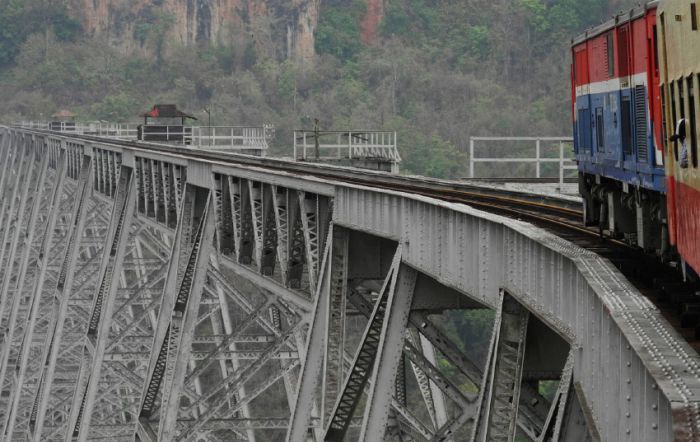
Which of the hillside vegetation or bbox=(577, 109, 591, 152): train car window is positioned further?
the hillside vegetation

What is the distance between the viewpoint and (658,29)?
11.4 metres

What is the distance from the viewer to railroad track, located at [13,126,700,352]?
1110 centimetres

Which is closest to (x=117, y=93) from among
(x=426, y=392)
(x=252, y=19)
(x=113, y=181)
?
(x=252, y=19)

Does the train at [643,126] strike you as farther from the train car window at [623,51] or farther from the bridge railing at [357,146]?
the bridge railing at [357,146]

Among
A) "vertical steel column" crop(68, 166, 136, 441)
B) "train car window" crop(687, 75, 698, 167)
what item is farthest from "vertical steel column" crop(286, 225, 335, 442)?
"vertical steel column" crop(68, 166, 136, 441)

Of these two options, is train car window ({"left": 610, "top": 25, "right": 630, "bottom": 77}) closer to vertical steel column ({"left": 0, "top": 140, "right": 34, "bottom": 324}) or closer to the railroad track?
the railroad track

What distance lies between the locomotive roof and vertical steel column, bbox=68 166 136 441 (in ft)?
63.8

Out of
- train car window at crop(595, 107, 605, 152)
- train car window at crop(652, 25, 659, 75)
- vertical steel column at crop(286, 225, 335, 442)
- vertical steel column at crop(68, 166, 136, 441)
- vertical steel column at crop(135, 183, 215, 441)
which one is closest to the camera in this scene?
train car window at crop(652, 25, 659, 75)

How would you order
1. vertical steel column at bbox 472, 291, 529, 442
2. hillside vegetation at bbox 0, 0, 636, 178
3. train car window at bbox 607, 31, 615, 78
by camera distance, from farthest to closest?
hillside vegetation at bbox 0, 0, 636, 178, train car window at bbox 607, 31, 615, 78, vertical steel column at bbox 472, 291, 529, 442

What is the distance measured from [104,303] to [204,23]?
14438 cm

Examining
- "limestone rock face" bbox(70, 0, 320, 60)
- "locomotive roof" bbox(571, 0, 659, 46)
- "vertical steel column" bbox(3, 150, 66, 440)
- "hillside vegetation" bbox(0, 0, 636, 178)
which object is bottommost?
"vertical steel column" bbox(3, 150, 66, 440)

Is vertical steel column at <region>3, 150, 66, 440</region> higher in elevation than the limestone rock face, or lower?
lower

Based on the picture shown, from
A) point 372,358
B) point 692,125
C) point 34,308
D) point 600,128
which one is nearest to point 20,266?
point 34,308

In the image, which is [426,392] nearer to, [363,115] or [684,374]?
[684,374]
